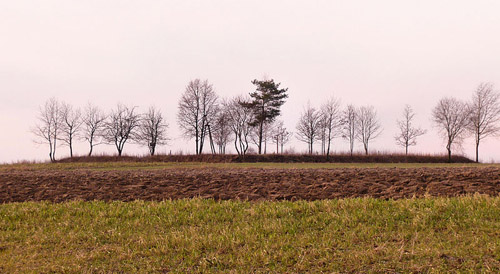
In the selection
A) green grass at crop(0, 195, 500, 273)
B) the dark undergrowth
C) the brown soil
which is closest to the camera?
green grass at crop(0, 195, 500, 273)

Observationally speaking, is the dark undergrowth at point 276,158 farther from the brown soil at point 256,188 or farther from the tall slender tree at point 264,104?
the brown soil at point 256,188

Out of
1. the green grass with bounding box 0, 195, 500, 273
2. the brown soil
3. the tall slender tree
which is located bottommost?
the green grass with bounding box 0, 195, 500, 273

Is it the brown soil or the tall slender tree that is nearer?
the brown soil

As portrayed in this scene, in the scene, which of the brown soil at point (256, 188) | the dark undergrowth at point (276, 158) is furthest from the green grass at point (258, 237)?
the dark undergrowth at point (276, 158)

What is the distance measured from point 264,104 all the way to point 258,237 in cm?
4817

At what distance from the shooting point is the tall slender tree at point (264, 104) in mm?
53625

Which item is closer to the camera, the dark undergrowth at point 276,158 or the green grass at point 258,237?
the green grass at point 258,237

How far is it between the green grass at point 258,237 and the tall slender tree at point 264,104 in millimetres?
44307

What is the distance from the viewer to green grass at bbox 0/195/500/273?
5.64 metres

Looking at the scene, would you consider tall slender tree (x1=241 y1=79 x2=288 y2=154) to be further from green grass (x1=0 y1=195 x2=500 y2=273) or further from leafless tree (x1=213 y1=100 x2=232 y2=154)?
green grass (x1=0 y1=195 x2=500 y2=273)

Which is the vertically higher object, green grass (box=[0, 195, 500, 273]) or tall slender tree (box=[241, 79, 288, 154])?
tall slender tree (box=[241, 79, 288, 154])

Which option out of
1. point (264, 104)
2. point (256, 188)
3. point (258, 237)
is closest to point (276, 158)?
point (264, 104)

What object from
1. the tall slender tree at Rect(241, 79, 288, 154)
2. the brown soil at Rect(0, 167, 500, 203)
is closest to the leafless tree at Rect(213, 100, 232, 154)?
the tall slender tree at Rect(241, 79, 288, 154)

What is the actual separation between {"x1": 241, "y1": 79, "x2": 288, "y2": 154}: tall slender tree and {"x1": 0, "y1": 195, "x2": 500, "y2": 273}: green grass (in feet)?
145
